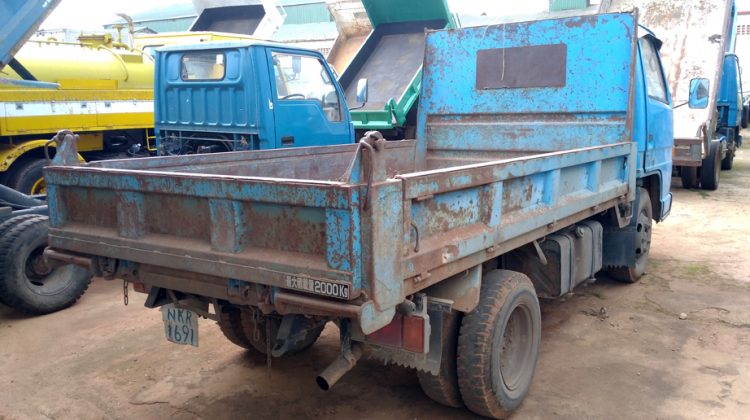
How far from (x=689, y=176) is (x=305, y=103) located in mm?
7764

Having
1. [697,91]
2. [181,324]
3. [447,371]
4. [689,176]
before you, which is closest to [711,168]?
[689,176]

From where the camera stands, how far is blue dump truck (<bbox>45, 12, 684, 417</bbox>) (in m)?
2.34

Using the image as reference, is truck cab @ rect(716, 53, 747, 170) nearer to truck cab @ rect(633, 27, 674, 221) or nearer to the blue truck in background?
the blue truck in background

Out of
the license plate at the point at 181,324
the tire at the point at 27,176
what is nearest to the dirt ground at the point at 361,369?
the license plate at the point at 181,324

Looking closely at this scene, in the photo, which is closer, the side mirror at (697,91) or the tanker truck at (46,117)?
the tanker truck at (46,117)

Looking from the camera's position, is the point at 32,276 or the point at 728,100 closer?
the point at 32,276

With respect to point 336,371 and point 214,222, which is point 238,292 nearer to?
point 214,222

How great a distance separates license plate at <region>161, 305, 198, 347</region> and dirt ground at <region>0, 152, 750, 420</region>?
582 mm

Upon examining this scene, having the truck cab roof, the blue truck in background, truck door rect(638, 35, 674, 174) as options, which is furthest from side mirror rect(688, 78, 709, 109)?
the blue truck in background

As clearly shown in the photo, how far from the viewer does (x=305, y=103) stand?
596cm

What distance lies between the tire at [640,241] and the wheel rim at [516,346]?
213 cm

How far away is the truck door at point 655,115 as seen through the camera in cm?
505

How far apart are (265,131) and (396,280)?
354cm

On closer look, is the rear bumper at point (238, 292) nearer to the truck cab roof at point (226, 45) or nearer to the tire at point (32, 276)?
the tire at point (32, 276)
